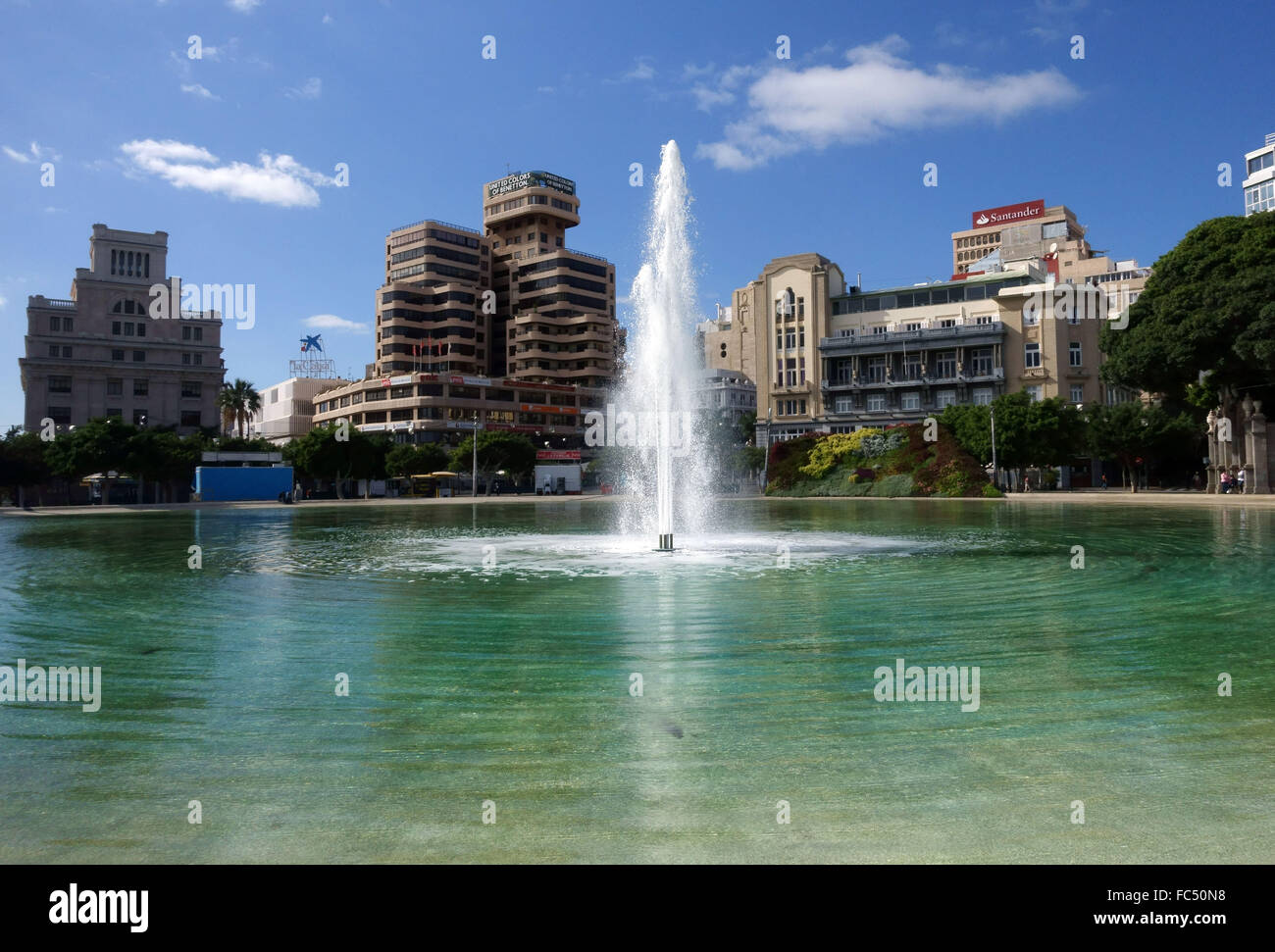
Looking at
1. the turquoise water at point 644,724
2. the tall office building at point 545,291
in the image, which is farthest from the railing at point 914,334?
the turquoise water at point 644,724

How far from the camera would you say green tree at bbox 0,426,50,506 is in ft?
204

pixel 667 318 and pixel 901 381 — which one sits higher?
pixel 901 381

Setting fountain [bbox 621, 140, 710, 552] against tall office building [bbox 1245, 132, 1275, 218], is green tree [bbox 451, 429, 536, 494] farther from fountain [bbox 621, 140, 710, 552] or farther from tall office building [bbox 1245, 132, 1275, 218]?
tall office building [bbox 1245, 132, 1275, 218]

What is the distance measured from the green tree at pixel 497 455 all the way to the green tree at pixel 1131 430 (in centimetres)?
5576

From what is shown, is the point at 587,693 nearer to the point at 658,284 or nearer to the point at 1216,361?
the point at 658,284

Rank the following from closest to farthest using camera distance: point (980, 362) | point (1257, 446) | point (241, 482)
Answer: point (1257, 446), point (241, 482), point (980, 362)

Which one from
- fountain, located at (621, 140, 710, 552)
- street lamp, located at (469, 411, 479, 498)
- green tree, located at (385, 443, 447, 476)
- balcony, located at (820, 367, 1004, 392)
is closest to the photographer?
fountain, located at (621, 140, 710, 552)

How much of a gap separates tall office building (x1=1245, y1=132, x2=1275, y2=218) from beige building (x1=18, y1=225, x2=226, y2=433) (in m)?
122

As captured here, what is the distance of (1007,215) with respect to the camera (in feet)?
573

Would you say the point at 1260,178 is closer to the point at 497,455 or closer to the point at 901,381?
the point at 901,381

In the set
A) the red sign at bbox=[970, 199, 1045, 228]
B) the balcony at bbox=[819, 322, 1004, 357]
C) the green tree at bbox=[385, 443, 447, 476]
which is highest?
the red sign at bbox=[970, 199, 1045, 228]

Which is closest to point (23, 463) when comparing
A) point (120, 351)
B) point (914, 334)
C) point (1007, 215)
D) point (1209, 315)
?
point (120, 351)

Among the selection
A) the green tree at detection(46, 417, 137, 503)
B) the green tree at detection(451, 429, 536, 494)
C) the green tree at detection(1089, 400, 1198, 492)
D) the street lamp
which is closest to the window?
the green tree at detection(1089, 400, 1198, 492)

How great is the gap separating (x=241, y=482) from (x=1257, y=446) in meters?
72.4
